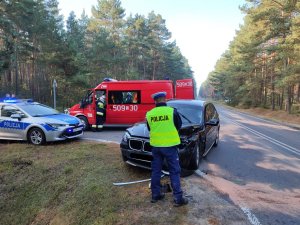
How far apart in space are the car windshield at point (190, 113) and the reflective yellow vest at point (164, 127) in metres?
2.77

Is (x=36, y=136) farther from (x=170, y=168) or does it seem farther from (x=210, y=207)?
(x=210, y=207)

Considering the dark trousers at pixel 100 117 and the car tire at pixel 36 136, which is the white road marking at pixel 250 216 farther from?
the dark trousers at pixel 100 117

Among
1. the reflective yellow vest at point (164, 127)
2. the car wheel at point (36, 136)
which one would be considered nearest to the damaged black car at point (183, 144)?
the reflective yellow vest at point (164, 127)

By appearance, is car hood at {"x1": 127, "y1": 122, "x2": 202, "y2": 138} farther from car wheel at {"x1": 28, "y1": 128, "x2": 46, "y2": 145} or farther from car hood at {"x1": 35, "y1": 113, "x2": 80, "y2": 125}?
car wheel at {"x1": 28, "y1": 128, "x2": 46, "y2": 145}

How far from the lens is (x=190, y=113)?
27.9ft

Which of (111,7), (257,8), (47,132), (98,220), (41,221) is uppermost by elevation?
(111,7)

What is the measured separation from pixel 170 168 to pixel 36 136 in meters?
6.48

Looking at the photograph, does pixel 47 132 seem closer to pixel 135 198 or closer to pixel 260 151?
pixel 135 198

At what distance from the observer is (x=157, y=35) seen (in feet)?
195

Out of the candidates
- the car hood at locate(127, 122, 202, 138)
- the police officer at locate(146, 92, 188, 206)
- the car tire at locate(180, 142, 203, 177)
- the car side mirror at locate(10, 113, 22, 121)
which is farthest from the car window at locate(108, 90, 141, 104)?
the police officer at locate(146, 92, 188, 206)

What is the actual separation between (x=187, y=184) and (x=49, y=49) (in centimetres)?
3440

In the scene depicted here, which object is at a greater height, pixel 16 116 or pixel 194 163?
pixel 16 116

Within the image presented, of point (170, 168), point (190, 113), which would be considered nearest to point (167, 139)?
point (170, 168)

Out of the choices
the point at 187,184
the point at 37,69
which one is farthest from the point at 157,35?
the point at 187,184
